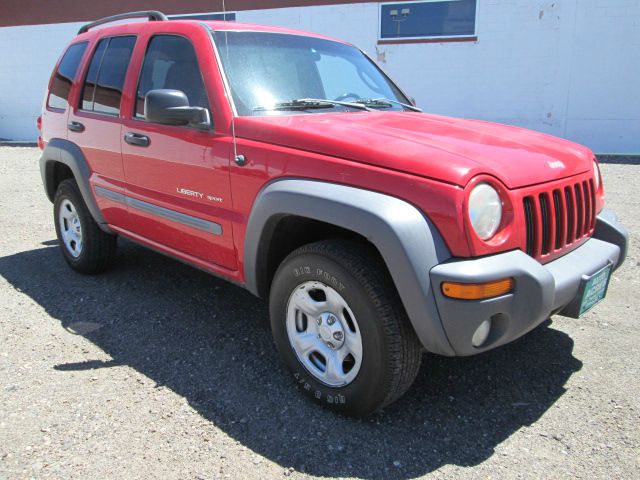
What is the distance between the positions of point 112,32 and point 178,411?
2814 mm

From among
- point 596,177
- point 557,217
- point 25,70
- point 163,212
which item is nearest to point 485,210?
point 557,217

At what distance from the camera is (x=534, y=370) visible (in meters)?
3.06

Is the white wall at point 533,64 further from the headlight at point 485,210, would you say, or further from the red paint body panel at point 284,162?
the headlight at point 485,210

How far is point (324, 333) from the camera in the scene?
2.62 metres

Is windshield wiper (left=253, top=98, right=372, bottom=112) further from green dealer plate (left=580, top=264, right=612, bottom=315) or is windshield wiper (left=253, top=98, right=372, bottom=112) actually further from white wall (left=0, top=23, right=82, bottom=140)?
white wall (left=0, top=23, right=82, bottom=140)

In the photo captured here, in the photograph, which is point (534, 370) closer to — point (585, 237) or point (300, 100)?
point (585, 237)

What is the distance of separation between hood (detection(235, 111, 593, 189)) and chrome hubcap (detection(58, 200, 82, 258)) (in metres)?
2.31

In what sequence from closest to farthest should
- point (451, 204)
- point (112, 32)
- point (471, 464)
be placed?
point (451, 204) → point (471, 464) → point (112, 32)

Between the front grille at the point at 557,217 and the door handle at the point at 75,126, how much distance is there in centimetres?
327

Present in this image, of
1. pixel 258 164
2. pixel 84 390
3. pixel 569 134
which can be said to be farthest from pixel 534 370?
pixel 569 134

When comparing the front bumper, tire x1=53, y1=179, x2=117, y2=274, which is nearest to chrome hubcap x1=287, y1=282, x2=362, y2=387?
the front bumper

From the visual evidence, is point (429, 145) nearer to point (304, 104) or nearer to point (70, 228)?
point (304, 104)

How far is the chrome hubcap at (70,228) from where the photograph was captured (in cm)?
450

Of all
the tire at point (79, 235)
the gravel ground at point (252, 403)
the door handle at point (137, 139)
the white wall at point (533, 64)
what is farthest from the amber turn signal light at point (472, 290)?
the white wall at point (533, 64)
